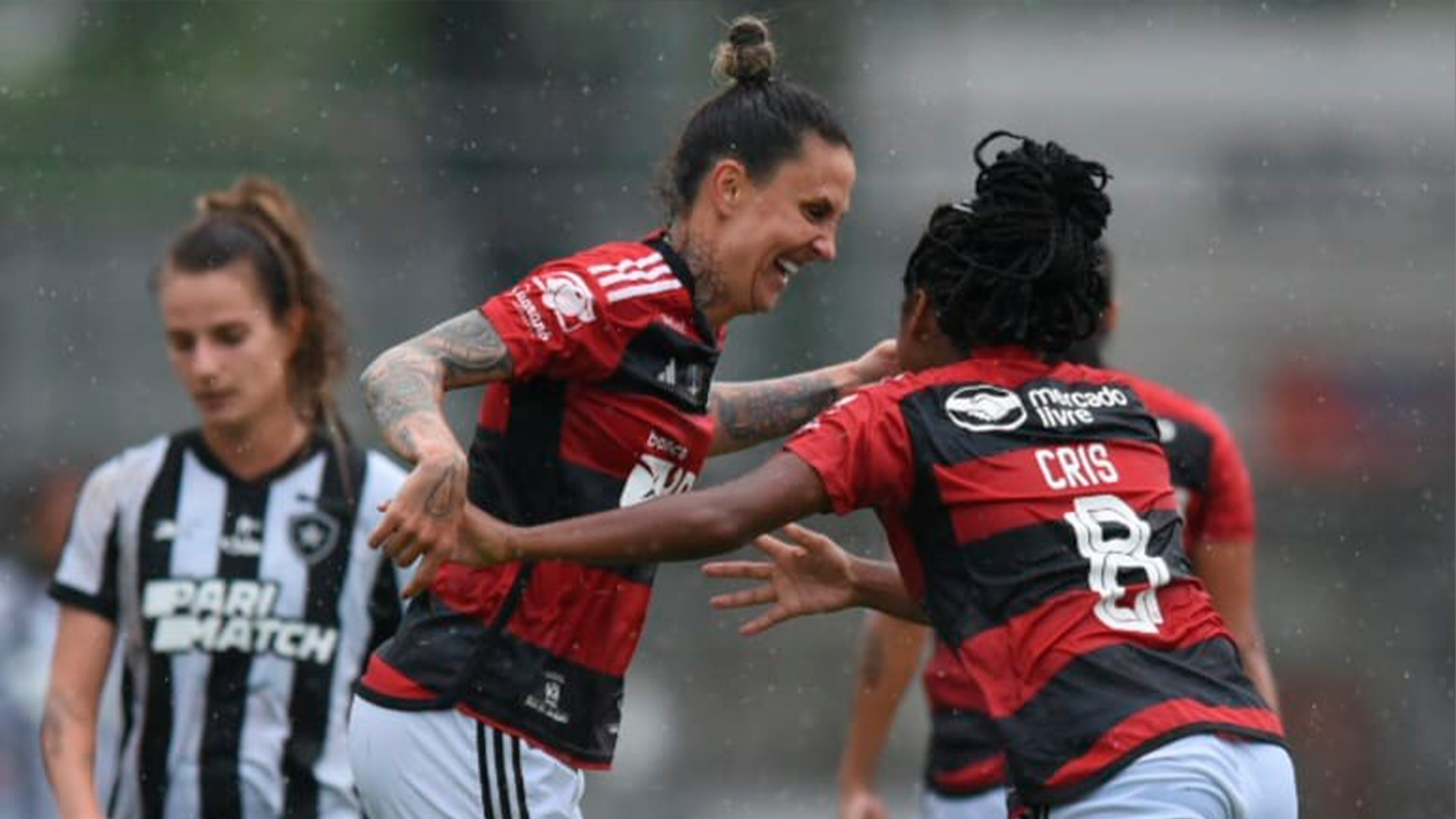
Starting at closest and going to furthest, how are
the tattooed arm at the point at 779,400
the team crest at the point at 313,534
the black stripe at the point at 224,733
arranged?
the tattooed arm at the point at 779,400 → the black stripe at the point at 224,733 → the team crest at the point at 313,534

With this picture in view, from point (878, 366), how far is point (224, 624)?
1.48m

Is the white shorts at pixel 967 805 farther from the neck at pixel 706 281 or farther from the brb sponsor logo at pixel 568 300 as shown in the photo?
the brb sponsor logo at pixel 568 300

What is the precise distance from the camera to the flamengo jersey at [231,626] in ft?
17.7

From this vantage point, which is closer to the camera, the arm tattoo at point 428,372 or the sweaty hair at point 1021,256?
the arm tattoo at point 428,372

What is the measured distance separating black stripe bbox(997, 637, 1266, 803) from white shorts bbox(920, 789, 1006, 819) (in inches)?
84.0

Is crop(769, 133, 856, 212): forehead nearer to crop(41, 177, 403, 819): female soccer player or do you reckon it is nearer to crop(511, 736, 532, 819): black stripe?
crop(511, 736, 532, 819): black stripe

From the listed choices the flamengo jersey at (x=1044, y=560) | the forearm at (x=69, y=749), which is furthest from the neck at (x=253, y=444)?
the flamengo jersey at (x=1044, y=560)

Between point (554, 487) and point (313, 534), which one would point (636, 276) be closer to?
point (554, 487)

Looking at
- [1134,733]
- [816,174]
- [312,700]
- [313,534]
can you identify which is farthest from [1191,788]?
[313,534]

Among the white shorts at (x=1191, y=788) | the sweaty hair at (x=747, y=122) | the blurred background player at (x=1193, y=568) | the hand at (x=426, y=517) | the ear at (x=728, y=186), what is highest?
the sweaty hair at (x=747, y=122)

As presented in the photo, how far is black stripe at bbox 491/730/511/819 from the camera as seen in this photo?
4434 mm

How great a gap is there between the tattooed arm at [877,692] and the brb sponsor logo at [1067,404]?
94.9 inches

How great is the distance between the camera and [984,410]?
14.0ft

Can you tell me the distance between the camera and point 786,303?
10.3 meters
